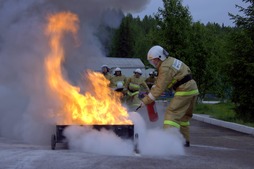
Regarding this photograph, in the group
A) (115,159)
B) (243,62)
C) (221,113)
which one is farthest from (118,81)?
(115,159)

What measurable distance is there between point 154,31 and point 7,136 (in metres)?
15.7

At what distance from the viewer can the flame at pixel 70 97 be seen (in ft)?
25.8

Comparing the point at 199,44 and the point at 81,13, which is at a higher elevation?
the point at 199,44

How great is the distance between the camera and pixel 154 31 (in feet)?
79.0

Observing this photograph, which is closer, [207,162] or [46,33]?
[207,162]

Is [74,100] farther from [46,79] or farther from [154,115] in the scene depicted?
[154,115]

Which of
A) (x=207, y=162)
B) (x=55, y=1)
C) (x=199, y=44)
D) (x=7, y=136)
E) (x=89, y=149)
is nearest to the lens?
(x=207, y=162)

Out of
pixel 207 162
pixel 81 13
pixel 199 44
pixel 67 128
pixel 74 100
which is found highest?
pixel 199 44

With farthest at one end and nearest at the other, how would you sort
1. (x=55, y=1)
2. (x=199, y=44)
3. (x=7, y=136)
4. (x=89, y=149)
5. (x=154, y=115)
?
(x=199, y=44)
(x=7, y=136)
(x=154, y=115)
(x=55, y=1)
(x=89, y=149)

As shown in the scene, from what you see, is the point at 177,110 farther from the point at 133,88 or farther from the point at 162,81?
the point at 133,88

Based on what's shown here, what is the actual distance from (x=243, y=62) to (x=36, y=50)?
8.33 m

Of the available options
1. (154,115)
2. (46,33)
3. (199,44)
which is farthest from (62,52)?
(199,44)

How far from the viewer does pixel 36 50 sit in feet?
26.8

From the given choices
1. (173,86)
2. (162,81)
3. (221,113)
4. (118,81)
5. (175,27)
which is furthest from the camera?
(175,27)
